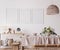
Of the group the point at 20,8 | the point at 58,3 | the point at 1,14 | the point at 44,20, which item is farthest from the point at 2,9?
the point at 58,3

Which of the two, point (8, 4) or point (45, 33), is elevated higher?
point (8, 4)

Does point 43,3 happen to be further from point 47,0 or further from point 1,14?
point 1,14

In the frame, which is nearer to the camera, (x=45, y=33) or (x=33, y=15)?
(x=45, y=33)

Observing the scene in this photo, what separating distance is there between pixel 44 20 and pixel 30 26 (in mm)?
669

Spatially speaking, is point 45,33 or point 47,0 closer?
point 45,33

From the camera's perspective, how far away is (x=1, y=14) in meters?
7.18

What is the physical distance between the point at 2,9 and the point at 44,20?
1899 mm

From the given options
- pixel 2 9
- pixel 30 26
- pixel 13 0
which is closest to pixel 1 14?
pixel 2 9

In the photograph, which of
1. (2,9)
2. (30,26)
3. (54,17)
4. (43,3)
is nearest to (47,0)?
(43,3)

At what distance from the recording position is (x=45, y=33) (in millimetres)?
5172

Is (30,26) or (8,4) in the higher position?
(8,4)

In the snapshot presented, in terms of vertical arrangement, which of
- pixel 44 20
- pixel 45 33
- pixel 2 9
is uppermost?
pixel 2 9

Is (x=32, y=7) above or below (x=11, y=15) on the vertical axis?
above

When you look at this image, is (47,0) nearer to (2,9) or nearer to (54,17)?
(54,17)
